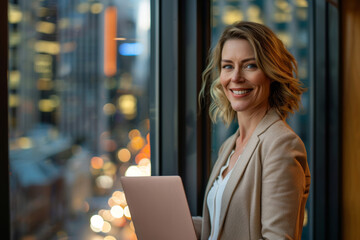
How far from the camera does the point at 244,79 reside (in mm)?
1516

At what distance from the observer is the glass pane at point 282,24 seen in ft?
7.65

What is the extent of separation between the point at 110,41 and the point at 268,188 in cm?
87

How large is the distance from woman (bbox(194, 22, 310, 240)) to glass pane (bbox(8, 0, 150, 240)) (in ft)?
1.32

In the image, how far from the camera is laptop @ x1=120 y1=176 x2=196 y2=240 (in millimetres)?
1287

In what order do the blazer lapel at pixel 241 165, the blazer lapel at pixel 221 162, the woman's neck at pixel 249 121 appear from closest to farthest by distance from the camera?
the blazer lapel at pixel 241 165 → the woman's neck at pixel 249 121 → the blazer lapel at pixel 221 162

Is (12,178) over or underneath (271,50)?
underneath

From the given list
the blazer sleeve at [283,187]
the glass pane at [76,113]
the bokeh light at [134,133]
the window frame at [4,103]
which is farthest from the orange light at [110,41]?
the blazer sleeve at [283,187]

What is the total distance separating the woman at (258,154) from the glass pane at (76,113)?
1.32ft

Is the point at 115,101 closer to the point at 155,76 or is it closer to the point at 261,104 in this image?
the point at 155,76

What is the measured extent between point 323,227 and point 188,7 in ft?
7.36

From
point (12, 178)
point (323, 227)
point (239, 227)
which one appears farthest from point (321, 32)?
point (12, 178)

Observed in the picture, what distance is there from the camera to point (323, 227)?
11.1ft

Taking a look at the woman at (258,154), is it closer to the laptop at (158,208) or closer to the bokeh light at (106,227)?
the laptop at (158,208)

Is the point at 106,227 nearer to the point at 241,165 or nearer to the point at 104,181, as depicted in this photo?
the point at 104,181
